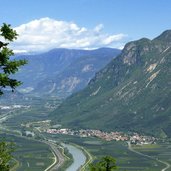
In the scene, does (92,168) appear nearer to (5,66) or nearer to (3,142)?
(3,142)

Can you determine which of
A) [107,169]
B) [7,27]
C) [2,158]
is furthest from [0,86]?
[107,169]

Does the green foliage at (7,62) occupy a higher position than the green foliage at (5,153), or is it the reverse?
the green foliage at (7,62)

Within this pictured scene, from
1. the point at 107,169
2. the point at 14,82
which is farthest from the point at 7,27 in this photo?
the point at 107,169

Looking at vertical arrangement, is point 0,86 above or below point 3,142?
above

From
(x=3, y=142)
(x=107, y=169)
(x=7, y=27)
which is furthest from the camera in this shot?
(x=107, y=169)

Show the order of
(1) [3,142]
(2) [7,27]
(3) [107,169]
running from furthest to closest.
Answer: (3) [107,169], (1) [3,142], (2) [7,27]

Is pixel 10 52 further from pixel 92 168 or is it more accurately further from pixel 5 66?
pixel 92 168

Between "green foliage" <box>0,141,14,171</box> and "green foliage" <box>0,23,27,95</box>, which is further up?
"green foliage" <box>0,23,27,95</box>

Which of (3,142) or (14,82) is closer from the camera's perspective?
(14,82)

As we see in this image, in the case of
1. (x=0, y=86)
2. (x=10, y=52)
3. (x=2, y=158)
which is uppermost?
(x=10, y=52)
